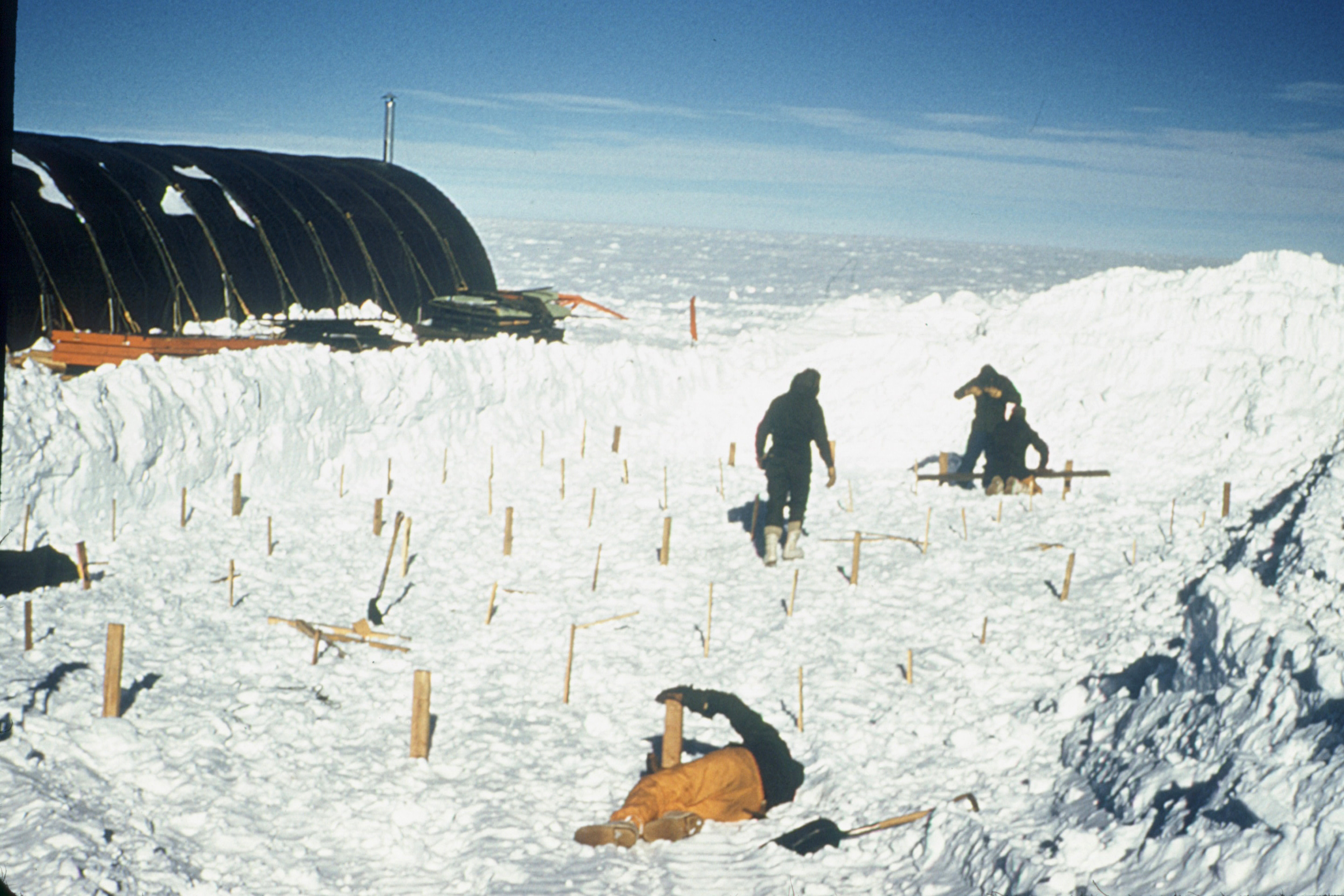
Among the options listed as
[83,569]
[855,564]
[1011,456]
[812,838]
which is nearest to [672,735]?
[812,838]

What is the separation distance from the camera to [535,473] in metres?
12.7

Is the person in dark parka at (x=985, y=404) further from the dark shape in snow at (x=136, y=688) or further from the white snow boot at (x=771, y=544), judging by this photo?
the dark shape in snow at (x=136, y=688)

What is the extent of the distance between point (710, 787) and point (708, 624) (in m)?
2.54

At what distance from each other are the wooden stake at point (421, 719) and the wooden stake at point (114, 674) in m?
1.73

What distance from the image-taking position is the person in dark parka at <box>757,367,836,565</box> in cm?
913

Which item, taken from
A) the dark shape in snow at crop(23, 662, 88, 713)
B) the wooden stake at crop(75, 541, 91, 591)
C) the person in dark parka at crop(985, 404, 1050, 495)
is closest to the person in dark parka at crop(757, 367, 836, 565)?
the person in dark parka at crop(985, 404, 1050, 495)

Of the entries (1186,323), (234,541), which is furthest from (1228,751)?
(1186,323)

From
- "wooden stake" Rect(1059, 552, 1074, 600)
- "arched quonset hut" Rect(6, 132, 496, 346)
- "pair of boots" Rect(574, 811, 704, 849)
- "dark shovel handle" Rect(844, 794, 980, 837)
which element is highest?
"arched quonset hut" Rect(6, 132, 496, 346)

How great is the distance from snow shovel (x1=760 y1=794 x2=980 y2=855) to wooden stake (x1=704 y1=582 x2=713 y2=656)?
8.38 feet

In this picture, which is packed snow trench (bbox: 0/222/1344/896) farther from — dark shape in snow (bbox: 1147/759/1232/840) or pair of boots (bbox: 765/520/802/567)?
pair of boots (bbox: 765/520/802/567)

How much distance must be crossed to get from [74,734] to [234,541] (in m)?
4.00

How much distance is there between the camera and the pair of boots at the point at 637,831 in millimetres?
5281

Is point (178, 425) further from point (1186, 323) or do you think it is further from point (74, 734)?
point (1186, 323)

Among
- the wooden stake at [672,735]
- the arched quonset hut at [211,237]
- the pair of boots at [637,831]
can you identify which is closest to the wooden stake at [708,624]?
the wooden stake at [672,735]
